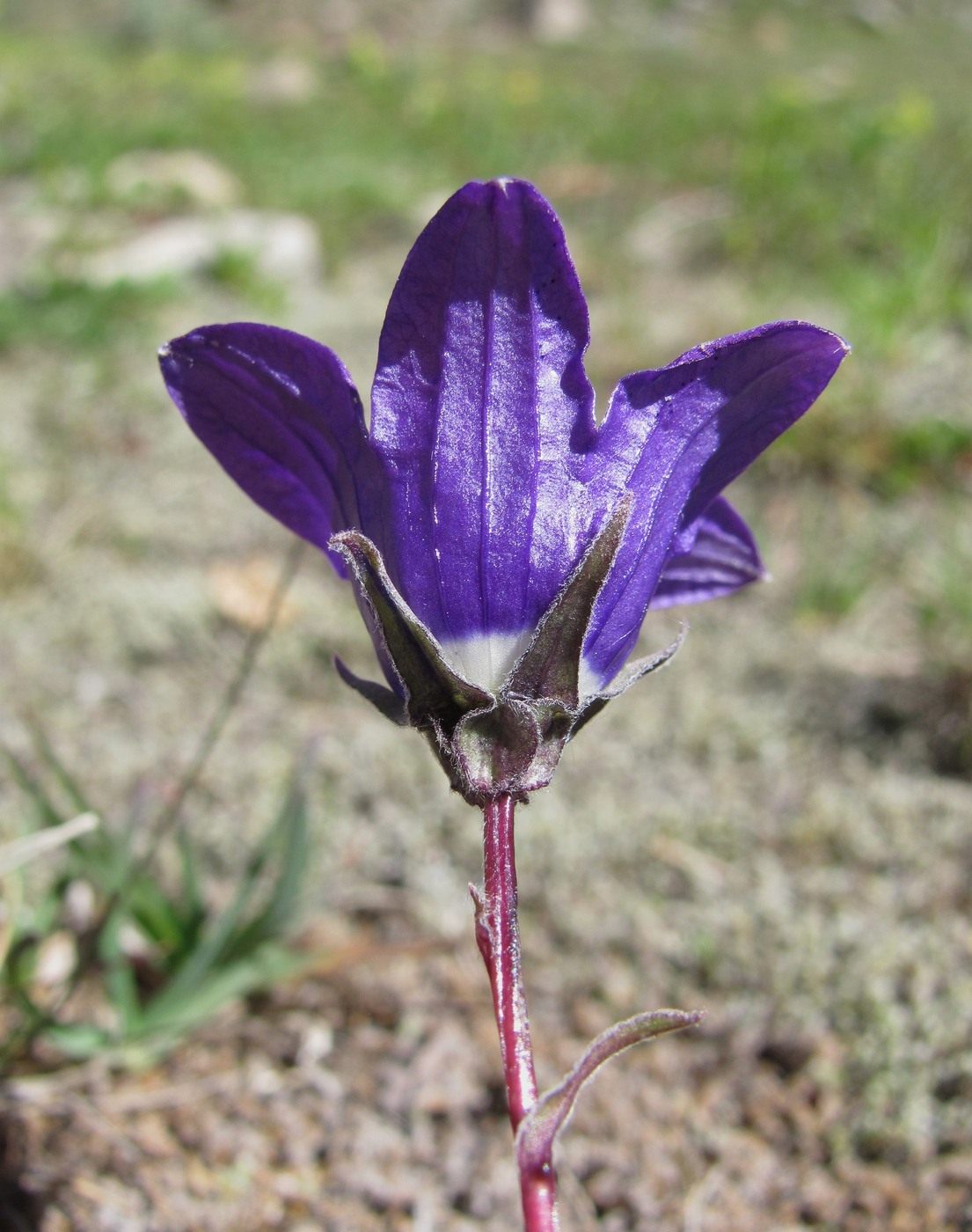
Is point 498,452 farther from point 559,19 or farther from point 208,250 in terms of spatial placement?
point 559,19

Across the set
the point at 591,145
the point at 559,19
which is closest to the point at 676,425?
the point at 591,145

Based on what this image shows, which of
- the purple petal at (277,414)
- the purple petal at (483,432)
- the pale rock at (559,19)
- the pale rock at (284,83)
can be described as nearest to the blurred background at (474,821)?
the purple petal at (277,414)

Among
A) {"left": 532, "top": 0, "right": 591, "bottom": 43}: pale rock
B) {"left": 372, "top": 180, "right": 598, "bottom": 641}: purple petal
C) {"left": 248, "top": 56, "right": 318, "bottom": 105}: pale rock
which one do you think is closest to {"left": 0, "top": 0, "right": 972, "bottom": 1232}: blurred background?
{"left": 372, "top": 180, "right": 598, "bottom": 641}: purple petal

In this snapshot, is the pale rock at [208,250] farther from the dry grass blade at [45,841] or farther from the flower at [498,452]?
the flower at [498,452]

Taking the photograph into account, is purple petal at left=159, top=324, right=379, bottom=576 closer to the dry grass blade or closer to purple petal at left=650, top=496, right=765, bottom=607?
purple petal at left=650, top=496, right=765, bottom=607

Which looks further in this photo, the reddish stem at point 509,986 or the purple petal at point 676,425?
the purple petal at point 676,425

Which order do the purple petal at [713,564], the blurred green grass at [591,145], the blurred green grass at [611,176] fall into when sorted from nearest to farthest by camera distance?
the purple petal at [713,564] → the blurred green grass at [611,176] → the blurred green grass at [591,145]
